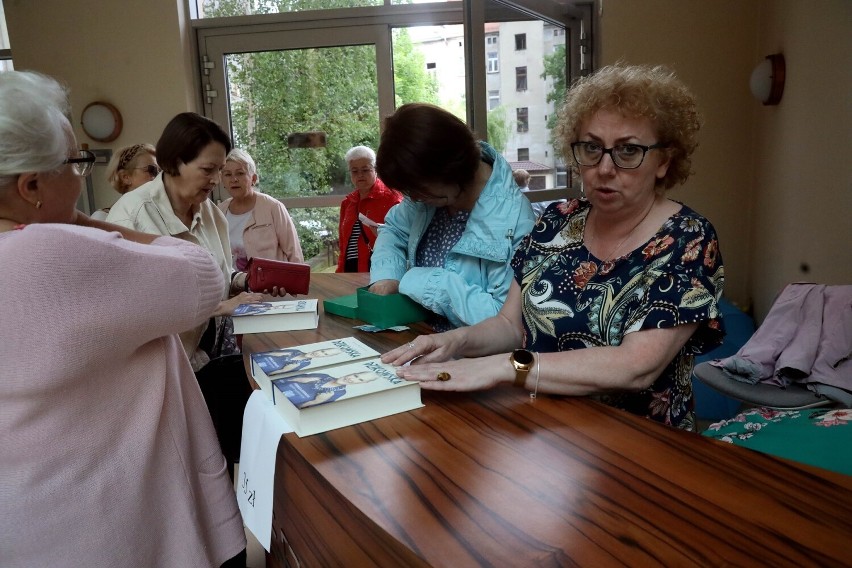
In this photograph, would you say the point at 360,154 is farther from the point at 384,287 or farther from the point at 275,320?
the point at 275,320

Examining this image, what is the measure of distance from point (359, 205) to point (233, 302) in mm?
2519

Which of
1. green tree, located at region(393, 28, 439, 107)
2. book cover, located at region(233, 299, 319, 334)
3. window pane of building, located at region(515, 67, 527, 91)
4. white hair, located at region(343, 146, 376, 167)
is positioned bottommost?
book cover, located at region(233, 299, 319, 334)

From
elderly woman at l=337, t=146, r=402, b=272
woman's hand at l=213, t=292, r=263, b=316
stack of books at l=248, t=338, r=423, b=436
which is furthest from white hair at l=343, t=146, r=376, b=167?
stack of books at l=248, t=338, r=423, b=436

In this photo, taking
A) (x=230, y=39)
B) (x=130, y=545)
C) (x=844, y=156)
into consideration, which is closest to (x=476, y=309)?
(x=130, y=545)

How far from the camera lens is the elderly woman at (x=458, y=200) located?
5.90 feet

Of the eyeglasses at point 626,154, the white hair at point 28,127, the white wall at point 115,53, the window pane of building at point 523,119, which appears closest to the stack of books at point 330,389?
the white hair at point 28,127

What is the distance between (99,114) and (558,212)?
464 centimetres

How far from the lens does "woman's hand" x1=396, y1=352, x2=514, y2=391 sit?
1.21 m

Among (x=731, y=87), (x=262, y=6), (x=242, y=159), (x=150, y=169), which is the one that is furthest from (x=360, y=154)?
(x=731, y=87)

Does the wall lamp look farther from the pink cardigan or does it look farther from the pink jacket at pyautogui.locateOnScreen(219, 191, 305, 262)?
the pink cardigan

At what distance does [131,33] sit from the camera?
4879 millimetres

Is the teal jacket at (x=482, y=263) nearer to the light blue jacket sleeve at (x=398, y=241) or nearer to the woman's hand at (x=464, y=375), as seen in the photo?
the light blue jacket sleeve at (x=398, y=241)

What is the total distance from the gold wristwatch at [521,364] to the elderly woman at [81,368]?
2.06ft

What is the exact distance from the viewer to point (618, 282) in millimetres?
1378
